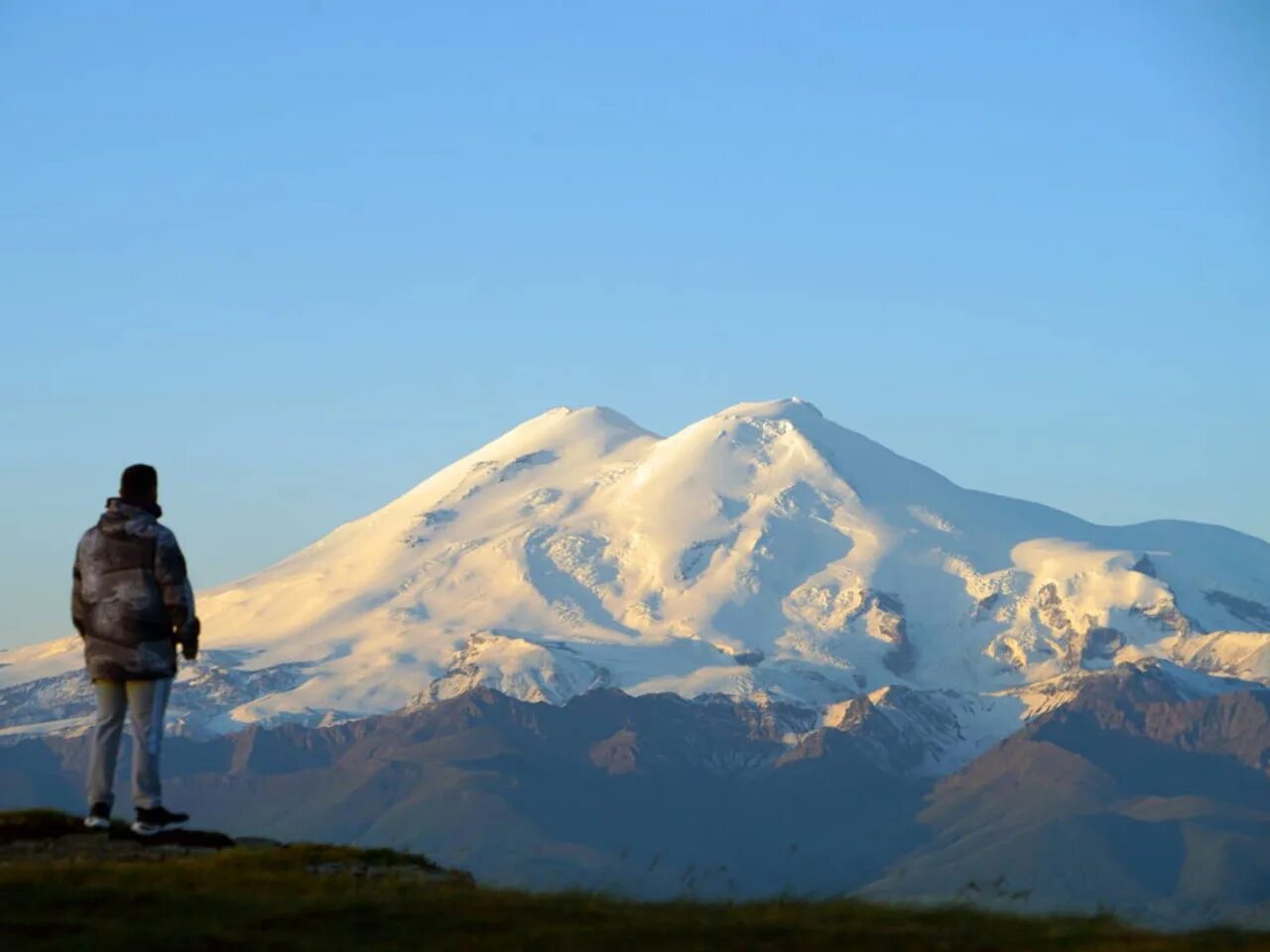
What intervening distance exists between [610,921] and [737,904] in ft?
7.59

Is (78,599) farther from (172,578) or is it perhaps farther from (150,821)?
(150,821)

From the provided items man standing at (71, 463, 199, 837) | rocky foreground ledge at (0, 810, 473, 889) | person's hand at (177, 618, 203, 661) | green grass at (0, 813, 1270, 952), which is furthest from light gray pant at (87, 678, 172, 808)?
green grass at (0, 813, 1270, 952)

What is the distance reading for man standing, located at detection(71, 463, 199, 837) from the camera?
2480 cm

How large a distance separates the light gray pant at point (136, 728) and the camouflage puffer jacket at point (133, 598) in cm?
16

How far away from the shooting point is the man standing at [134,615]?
81.4ft

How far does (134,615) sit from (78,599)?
87cm

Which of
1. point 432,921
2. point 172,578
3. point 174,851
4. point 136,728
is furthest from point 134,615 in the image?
point 432,921

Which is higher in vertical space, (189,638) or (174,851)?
(189,638)

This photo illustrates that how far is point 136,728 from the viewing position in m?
25.1

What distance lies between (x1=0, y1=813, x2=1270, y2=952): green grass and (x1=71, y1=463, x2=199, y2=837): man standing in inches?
125

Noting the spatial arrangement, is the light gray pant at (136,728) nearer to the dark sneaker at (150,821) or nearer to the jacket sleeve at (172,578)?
the dark sneaker at (150,821)

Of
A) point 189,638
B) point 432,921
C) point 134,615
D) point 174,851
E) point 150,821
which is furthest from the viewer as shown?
point 150,821

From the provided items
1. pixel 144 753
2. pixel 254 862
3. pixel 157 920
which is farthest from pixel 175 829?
pixel 157 920

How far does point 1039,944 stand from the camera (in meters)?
19.1
